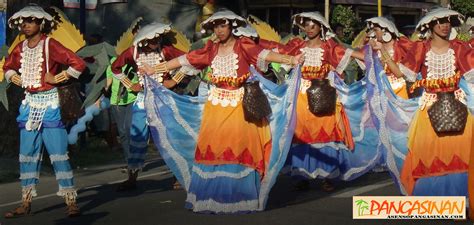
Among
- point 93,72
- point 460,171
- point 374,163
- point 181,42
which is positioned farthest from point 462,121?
point 93,72

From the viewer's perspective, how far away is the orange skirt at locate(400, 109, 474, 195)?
8.37 meters

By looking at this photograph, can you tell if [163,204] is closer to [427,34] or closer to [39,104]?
[39,104]

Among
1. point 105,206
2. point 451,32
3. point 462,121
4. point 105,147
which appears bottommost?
point 105,147

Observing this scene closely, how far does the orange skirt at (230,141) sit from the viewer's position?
348 inches

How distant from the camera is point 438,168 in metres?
8.41

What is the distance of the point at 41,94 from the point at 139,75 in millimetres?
2027

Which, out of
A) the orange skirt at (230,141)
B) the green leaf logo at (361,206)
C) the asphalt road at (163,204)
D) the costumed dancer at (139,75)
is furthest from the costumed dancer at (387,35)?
the green leaf logo at (361,206)

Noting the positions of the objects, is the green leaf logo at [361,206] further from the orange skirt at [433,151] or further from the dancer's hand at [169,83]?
the dancer's hand at [169,83]

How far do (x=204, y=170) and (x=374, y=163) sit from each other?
3.19 m

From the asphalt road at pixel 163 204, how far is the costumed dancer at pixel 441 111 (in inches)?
17.5

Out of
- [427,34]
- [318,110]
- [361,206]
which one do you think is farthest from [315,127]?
[361,206]

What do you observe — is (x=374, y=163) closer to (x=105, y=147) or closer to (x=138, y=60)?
(x=138, y=60)

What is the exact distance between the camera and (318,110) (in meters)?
10.6

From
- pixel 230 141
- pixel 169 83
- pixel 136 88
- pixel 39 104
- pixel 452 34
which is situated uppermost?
pixel 452 34
